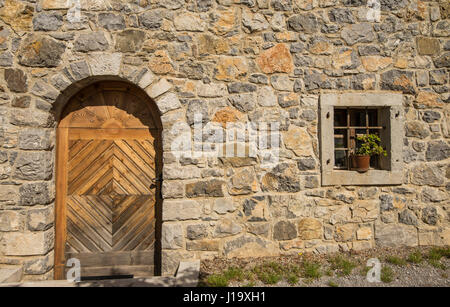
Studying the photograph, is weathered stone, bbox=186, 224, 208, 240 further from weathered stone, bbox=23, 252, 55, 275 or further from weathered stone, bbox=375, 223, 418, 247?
weathered stone, bbox=375, 223, 418, 247

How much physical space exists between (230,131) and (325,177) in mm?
1351

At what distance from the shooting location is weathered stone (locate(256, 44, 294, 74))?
3291mm

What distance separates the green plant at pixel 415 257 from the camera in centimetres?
306

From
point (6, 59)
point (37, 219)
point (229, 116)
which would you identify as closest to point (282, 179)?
point (229, 116)

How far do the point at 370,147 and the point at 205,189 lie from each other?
88.0 inches

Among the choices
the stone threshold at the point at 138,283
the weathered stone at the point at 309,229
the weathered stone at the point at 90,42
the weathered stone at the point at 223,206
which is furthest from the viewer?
the weathered stone at the point at 309,229

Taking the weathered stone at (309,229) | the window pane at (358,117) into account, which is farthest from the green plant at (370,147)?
the weathered stone at (309,229)

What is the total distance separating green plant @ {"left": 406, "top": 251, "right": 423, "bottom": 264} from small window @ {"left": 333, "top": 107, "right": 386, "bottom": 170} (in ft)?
3.73

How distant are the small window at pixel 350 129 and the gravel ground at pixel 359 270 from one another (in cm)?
113

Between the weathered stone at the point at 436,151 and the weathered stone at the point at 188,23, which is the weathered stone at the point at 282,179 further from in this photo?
the weathered stone at the point at 188,23

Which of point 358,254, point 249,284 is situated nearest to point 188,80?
point 249,284

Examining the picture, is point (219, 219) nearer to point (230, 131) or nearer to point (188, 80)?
point (230, 131)

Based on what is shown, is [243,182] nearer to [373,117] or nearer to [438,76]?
[373,117]

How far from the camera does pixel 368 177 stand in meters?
3.38
